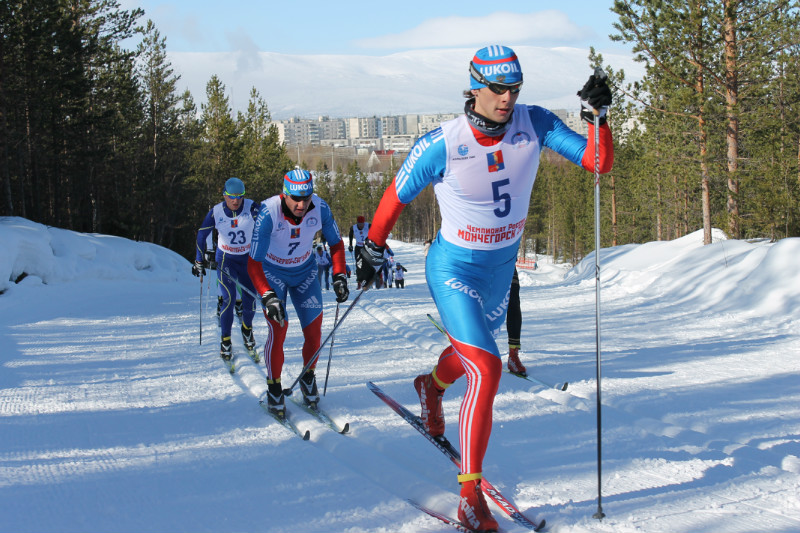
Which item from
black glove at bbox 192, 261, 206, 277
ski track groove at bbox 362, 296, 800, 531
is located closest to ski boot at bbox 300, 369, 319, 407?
ski track groove at bbox 362, 296, 800, 531

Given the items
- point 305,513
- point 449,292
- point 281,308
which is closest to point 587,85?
point 449,292

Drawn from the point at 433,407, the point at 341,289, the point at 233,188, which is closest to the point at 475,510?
the point at 433,407

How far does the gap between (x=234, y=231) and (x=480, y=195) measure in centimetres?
558

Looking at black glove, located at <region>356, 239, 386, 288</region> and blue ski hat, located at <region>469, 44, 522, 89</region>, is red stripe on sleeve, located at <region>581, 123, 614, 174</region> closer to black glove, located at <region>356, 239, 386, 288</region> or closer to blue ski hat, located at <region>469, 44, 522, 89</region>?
blue ski hat, located at <region>469, 44, 522, 89</region>

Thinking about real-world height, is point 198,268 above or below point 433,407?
above

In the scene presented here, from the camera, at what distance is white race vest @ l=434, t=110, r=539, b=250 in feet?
11.2

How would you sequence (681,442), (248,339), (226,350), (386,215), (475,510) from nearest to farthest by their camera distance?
1. (475,510)
2. (386,215)
3. (681,442)
4. (226,350)
5. (248,339)

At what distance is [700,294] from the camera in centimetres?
1160

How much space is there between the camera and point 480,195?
11.3 ft

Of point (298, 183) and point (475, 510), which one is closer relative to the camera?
point (475, 510)

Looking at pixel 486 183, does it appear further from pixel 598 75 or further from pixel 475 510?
pixel 475 510

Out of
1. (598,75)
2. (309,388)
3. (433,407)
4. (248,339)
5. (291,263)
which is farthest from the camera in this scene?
(248,339)

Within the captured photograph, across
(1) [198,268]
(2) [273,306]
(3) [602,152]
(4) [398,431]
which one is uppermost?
(3) [602,152]

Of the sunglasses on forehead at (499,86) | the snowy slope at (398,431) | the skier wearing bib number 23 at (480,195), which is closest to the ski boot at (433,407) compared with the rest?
the snowy slope at (398,431)
